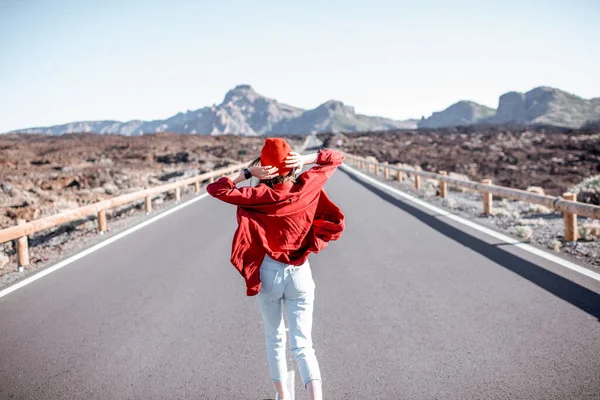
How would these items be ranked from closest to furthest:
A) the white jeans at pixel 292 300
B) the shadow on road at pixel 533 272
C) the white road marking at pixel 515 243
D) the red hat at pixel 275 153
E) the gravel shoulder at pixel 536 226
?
1. the red hat at pixel 275 153
2. the white jeans at pixel 292 300
3. the shadow on road at pixel 533 272
4. the white road marking at pixel 515 243
5. the gravel shoulder at pixel 536 226

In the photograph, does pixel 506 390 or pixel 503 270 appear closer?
pixel 506 390

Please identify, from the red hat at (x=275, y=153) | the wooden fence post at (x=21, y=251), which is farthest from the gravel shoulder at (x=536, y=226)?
the wooden fence post at (x=21, y=251)

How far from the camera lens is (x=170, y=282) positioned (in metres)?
6.63

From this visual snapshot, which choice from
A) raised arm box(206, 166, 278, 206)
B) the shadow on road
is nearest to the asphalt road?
the shadow on road

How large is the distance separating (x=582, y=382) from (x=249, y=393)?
2384 mm

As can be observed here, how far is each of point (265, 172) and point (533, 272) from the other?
4815mm

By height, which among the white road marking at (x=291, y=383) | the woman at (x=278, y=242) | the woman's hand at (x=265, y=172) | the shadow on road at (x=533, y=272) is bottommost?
the white road marking at (x=291, y=383)

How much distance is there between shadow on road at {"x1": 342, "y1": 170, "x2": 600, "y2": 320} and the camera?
16.8ft

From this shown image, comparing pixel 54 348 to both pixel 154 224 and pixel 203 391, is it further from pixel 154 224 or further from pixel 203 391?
pixel 154 224

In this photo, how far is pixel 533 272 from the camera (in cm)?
632

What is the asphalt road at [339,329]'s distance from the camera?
3680 millimetres

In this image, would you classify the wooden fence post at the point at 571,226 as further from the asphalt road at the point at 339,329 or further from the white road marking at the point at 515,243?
the asphalt road at the point at 339,329

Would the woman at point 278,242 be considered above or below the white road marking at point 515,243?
above

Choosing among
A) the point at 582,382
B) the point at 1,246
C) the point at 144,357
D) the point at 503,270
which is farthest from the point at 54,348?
the point at 1,246
